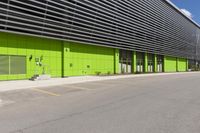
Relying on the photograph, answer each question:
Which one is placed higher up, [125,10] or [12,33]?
[125,10]

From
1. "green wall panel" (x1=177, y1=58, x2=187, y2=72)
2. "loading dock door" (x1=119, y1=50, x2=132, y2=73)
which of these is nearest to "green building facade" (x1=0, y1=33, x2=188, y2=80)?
"loading dock door" (x1=119, y1=50, x2=132, y2=73)

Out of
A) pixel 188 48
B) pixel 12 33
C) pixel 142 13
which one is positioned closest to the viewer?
pixel 12 33

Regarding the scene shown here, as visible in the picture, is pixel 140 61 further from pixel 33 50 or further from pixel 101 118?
pixel 101 118

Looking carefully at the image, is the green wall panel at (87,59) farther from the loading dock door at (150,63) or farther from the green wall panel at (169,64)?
the green wall panel at (169,64)

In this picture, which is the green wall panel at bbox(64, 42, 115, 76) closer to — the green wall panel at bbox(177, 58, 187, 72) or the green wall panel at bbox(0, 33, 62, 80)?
the green wall panel at bbox(0, 33, 62, 80)

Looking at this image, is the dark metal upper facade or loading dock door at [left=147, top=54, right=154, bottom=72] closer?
the dark metal upper facade

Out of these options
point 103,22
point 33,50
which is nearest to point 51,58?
point 33,50

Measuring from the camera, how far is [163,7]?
56000mm

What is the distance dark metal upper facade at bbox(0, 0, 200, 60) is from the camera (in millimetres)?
23078

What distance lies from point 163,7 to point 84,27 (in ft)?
98.2

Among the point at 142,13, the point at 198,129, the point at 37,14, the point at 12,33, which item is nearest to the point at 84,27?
the point at 37,14

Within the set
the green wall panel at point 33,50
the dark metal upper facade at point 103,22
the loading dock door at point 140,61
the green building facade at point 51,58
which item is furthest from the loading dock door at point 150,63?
the green wall panel at point 33,50

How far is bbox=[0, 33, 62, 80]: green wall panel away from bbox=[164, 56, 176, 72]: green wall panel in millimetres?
34459

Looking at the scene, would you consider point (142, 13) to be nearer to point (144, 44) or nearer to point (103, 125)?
point (144, 44)
